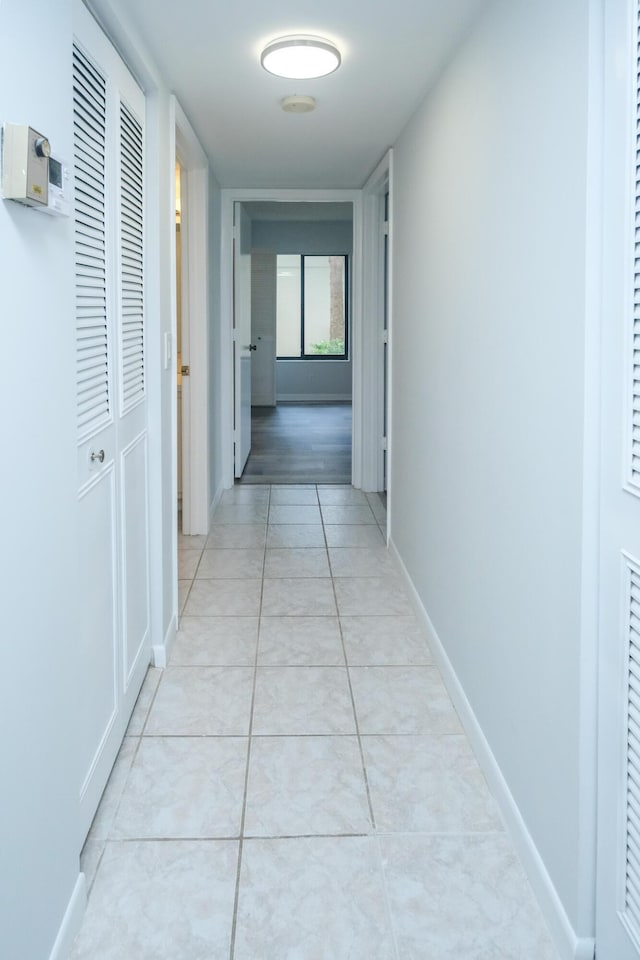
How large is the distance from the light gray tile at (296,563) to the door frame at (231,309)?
1.56 m

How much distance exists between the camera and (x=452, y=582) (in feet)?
9.11

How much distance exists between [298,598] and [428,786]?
1611mm

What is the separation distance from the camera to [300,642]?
3234 millimetres

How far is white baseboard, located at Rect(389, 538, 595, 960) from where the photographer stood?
1571mm

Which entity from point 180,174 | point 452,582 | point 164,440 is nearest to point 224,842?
point 452,582

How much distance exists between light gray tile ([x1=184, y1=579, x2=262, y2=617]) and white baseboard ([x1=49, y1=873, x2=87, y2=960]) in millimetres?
1825

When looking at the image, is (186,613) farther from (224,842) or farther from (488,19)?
(488,19)

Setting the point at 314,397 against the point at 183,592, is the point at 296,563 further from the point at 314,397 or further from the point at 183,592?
the point at 314,397

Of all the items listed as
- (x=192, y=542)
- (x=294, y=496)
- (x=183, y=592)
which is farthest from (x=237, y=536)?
(x=294, y=496)

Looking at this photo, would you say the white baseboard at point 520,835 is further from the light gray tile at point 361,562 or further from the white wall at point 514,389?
the light gray tile at point 361,562

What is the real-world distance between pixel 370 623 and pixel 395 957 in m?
1.87

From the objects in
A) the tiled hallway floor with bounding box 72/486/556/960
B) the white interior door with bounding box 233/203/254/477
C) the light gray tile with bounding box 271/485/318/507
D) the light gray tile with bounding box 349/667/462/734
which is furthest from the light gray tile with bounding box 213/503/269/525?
the light gray tile with bounding box 349/667/462/734

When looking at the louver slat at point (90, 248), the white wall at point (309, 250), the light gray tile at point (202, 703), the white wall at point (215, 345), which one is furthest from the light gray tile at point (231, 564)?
the white wall at point (309, 250)

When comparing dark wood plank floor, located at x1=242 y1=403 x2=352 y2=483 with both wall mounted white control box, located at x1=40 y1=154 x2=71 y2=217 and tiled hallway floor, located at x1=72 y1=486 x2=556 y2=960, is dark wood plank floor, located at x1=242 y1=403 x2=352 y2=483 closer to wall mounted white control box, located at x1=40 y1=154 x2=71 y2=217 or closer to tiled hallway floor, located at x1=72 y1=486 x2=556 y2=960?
tiled hallway floor, located at x1=72 y1=486 x2=556 y2=960
